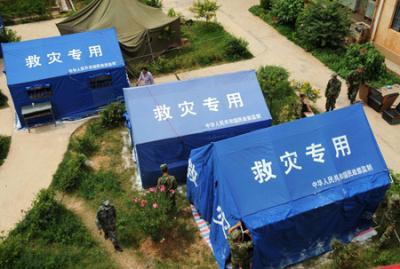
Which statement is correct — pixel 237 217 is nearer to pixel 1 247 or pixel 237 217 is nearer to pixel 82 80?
pixel 1 247

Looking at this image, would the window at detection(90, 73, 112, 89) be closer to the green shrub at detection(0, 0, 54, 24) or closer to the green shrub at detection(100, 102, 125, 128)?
the green shrub at detection(100, 102, 125, 128)

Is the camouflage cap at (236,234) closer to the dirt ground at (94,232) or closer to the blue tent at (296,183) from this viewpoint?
the blue tent at (296,183)

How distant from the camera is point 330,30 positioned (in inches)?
663

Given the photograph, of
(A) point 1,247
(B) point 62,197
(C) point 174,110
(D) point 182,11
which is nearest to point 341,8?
(D) point 182,11

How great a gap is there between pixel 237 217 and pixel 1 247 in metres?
4.82

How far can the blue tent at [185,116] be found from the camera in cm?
1041

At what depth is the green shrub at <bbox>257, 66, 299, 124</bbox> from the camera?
13664mm

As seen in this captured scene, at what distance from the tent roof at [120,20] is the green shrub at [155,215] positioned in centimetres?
804

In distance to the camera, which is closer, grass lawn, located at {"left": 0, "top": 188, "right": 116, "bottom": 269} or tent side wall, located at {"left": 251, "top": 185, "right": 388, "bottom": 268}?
tent side wall, located at {"left": 251, "top": 185, "right": 388, "bottom": 268}

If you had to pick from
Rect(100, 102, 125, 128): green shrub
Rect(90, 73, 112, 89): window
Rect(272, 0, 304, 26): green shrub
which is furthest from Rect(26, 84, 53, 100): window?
Rect(272, 0, 304, 26): green shrub

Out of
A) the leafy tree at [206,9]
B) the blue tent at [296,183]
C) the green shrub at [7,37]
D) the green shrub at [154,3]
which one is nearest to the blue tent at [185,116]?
the blue tent at [296,183]

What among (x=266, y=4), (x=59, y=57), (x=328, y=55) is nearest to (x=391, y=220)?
(x=328, y=55)

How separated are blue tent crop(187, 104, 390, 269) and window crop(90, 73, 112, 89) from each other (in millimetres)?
5781

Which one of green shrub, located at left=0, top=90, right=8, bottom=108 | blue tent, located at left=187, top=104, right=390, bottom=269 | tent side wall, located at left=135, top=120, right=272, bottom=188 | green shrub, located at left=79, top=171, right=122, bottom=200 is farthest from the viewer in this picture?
green shrub, located at left=0, top=90, right=8, bottom=108
